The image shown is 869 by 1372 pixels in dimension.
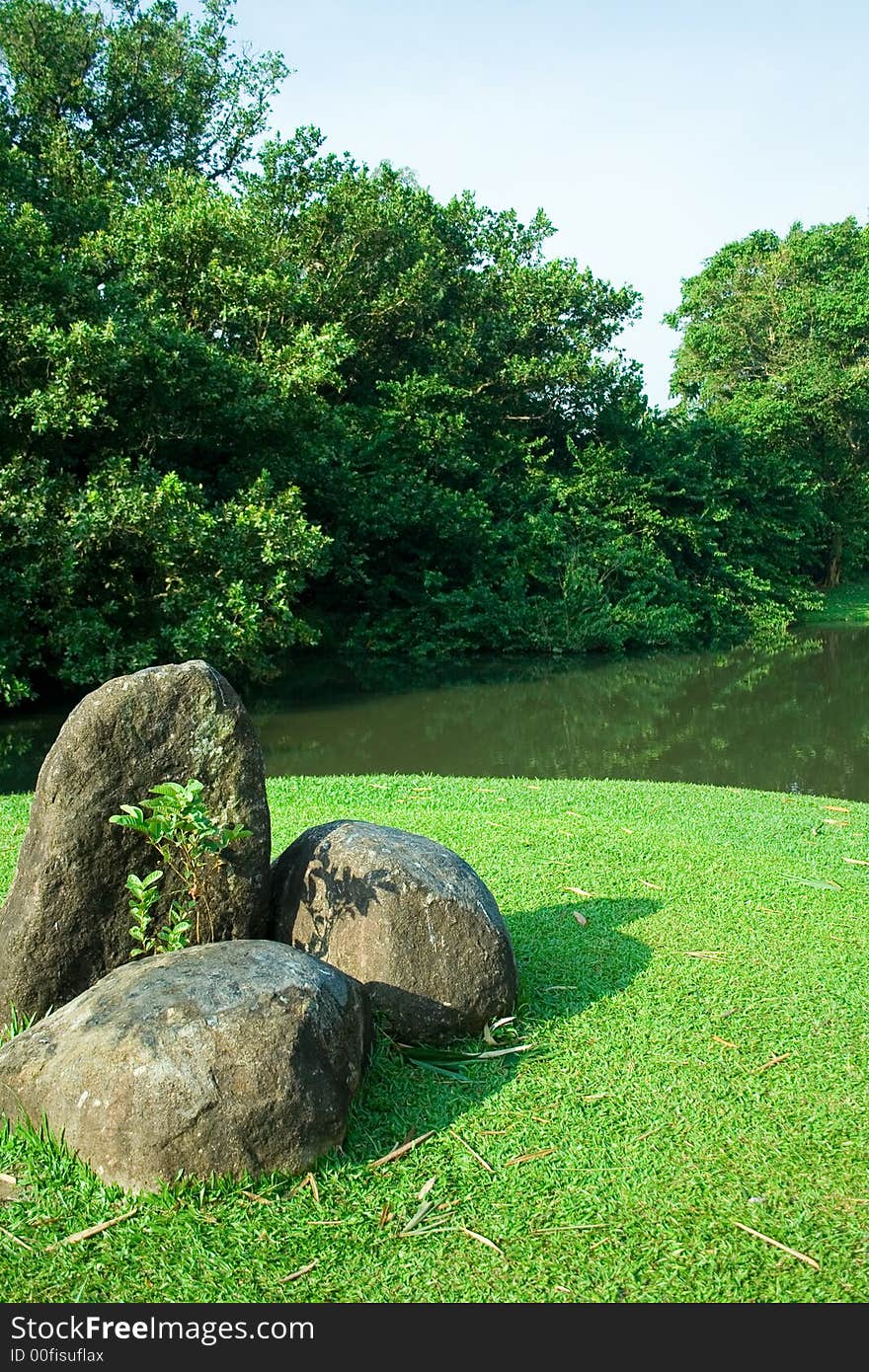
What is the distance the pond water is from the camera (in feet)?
40.0

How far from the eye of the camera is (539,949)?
4.77m

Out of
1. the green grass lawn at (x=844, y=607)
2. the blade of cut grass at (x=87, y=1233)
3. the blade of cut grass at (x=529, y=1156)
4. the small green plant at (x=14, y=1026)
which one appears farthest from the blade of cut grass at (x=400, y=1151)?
the green grass lawn at (x=844, y=607)

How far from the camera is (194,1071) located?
2896 mm

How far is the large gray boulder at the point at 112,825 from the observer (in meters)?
3.65

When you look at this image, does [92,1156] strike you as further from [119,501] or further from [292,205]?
[292,205]

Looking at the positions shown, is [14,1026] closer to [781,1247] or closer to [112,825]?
[112,825]

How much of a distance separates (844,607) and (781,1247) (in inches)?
1219

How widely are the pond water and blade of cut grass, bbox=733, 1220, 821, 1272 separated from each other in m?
8.67

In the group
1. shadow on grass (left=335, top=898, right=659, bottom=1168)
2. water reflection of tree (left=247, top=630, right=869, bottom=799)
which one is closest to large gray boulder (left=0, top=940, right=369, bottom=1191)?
shadow on grass (left=335, top=898, right=659, bottom=1168)

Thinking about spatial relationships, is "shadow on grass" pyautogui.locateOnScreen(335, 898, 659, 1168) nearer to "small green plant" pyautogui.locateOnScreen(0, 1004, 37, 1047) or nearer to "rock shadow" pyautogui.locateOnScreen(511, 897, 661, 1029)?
"rock shadow" pyautogui.locateOnScreen(511, 897, 661, 1029)

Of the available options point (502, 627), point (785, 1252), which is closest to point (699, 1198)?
point (785, 1252)

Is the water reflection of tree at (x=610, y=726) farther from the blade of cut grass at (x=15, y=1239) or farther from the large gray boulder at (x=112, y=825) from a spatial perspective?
the blade of cut grass at (x=15, y=1239)

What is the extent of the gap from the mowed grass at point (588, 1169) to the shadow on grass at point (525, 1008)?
→ 1 centimetres

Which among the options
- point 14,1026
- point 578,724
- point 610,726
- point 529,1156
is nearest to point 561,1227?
point 529,1156
